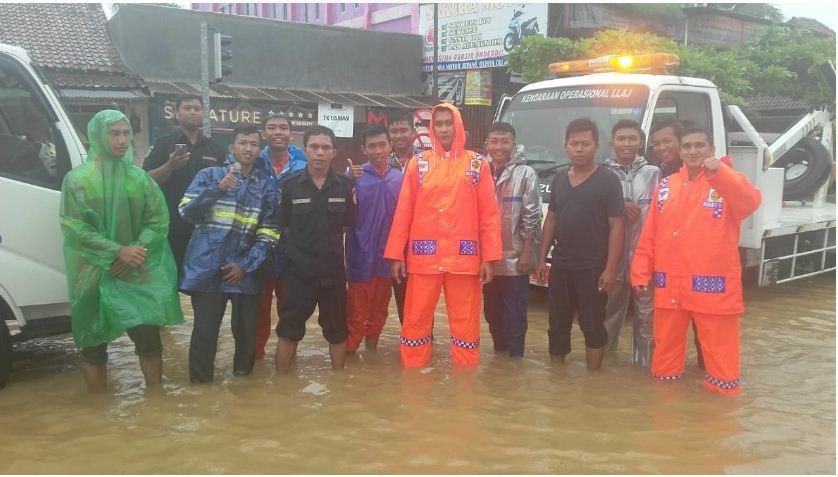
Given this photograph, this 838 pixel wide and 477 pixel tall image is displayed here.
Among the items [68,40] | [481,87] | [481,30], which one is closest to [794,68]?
[481,87]

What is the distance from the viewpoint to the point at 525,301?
16.4 ft

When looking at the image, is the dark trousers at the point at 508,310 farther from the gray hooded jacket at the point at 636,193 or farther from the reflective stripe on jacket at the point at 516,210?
the gray hooded jacket at the point at 636,193

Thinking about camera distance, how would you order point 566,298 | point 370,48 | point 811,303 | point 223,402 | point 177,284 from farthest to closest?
point 370,48 < point 811,303 < point 566,298 < point 177,284 < point 223,402

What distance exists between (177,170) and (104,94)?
10.7 m

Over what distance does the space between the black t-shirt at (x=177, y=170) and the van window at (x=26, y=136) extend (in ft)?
2.31

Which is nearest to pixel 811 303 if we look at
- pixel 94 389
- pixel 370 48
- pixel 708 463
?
pixel 708 463

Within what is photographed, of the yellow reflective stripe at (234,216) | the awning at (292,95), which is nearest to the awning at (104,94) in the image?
the awning at (292,95)

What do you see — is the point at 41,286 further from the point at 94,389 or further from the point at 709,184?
the point at 709,184

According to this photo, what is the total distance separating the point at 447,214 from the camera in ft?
15.0

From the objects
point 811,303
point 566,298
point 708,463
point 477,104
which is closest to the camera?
point 708,463

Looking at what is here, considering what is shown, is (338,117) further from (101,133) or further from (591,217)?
(101,133)

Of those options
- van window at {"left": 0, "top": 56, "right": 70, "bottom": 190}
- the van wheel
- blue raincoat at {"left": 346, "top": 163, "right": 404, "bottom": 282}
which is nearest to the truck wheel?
blue raincoat at {"left": 346, "top": 163, "right": 404, "bottom": 282}

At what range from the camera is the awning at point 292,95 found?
51.6ft

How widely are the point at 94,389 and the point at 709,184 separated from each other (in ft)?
12.3
